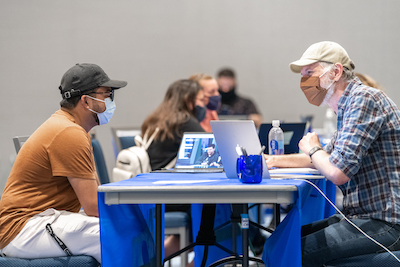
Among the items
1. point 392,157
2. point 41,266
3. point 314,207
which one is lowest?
point 314,207

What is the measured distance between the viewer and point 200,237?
2074 millimetres

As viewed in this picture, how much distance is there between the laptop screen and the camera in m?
2.23

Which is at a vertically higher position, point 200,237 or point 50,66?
point 50,66

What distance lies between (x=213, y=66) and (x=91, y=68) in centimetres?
384

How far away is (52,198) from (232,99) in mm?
4125

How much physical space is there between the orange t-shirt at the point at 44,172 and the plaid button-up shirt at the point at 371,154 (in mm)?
917

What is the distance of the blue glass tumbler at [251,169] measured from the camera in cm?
148

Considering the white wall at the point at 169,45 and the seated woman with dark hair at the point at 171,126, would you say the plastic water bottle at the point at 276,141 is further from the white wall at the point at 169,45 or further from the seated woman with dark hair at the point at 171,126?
the white wall at the point at 169,45

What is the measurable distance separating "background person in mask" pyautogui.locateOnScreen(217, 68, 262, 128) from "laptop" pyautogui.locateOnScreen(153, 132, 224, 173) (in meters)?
3.29

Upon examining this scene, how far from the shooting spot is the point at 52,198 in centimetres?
172

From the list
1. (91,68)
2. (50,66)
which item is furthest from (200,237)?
(50,66)

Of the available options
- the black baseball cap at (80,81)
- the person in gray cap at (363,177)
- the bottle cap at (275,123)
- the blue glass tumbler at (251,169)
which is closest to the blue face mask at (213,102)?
the bottle cap at (275,123)

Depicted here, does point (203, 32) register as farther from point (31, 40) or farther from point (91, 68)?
point (91, 68)

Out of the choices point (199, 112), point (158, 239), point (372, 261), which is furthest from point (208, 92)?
point (372, 261)
